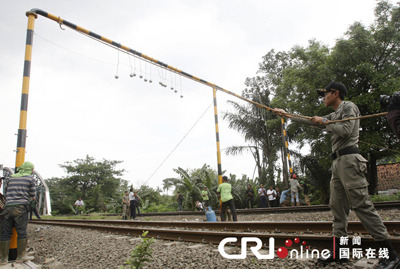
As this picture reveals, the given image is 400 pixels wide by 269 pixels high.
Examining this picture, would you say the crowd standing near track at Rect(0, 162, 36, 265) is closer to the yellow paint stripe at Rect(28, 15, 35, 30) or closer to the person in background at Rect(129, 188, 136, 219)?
the yellow paint stripe at Rect(28, 15, 35, 30)

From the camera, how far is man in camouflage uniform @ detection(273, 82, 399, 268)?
2635 millimetres

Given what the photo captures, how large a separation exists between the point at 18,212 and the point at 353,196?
5065mm

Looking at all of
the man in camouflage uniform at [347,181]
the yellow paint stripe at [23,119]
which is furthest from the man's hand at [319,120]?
the yellow paint stripe at [23,119]

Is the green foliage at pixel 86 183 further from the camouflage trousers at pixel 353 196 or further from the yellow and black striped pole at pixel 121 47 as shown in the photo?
the camouflage trousers at pixel 353 196

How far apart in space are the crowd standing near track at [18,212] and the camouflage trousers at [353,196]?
4.88m

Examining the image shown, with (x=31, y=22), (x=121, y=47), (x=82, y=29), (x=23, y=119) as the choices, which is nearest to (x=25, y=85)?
(x=23, y=119)

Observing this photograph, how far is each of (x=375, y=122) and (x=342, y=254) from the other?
44.8ft

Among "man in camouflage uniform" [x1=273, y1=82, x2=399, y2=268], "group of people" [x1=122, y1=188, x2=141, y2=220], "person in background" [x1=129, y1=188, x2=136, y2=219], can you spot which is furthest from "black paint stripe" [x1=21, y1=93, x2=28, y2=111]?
"person in background" [x1=129, y1=188, x2=136, y2=219]

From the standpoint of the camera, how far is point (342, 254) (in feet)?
9.66

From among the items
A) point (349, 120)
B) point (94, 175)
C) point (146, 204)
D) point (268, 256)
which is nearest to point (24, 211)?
point (268, 256)

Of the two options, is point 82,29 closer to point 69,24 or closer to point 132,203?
point 69,24

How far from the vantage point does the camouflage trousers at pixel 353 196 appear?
265 cm

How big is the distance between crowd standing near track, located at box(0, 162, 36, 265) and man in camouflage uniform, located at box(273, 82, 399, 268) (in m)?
4.70

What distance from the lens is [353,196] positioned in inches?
109
